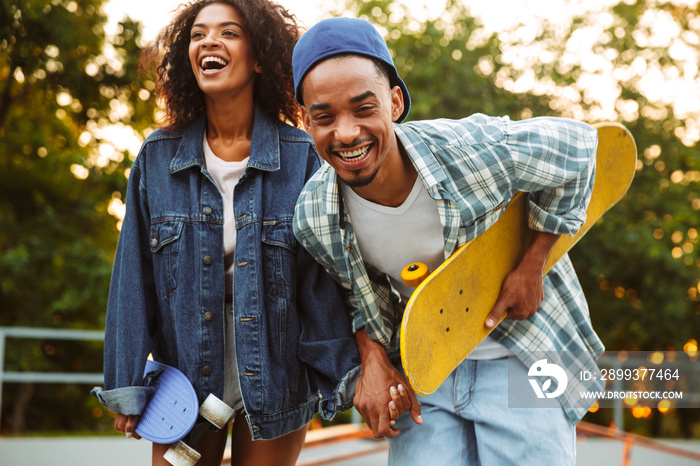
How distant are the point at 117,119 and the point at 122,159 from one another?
796 mm

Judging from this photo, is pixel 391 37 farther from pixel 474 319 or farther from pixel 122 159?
pixel 474 319

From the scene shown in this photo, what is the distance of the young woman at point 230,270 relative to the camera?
1864 millimetres

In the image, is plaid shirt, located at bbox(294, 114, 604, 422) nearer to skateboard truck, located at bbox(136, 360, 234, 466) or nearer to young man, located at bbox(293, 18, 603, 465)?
young man, located at bbox(293, 18, 603, 465)

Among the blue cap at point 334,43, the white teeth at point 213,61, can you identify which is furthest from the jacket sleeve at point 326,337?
the white teeth at point 213,61

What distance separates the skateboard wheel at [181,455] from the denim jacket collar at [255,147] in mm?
834

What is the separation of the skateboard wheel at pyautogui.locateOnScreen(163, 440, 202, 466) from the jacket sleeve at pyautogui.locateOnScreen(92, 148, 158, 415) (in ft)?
0.50

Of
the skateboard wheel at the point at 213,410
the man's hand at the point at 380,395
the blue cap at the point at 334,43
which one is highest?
the blue cap at the point at 334,43

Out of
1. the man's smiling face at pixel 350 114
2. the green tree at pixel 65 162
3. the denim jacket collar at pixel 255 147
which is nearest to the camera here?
the man's smiling face at pixel 350 114

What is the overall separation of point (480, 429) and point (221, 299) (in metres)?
0.87

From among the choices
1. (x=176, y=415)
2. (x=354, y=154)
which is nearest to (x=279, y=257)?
(x=354, y=154)

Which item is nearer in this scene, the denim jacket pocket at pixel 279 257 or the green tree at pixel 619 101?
the denim jacket pocket at pixel 279 257

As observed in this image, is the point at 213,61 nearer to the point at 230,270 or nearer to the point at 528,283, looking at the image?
the point at 230,270

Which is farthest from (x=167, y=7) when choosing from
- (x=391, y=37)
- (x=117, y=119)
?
(x=391, y=37)

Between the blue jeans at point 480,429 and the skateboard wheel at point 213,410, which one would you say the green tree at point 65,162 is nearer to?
the skateboard wheel at point 213,410
